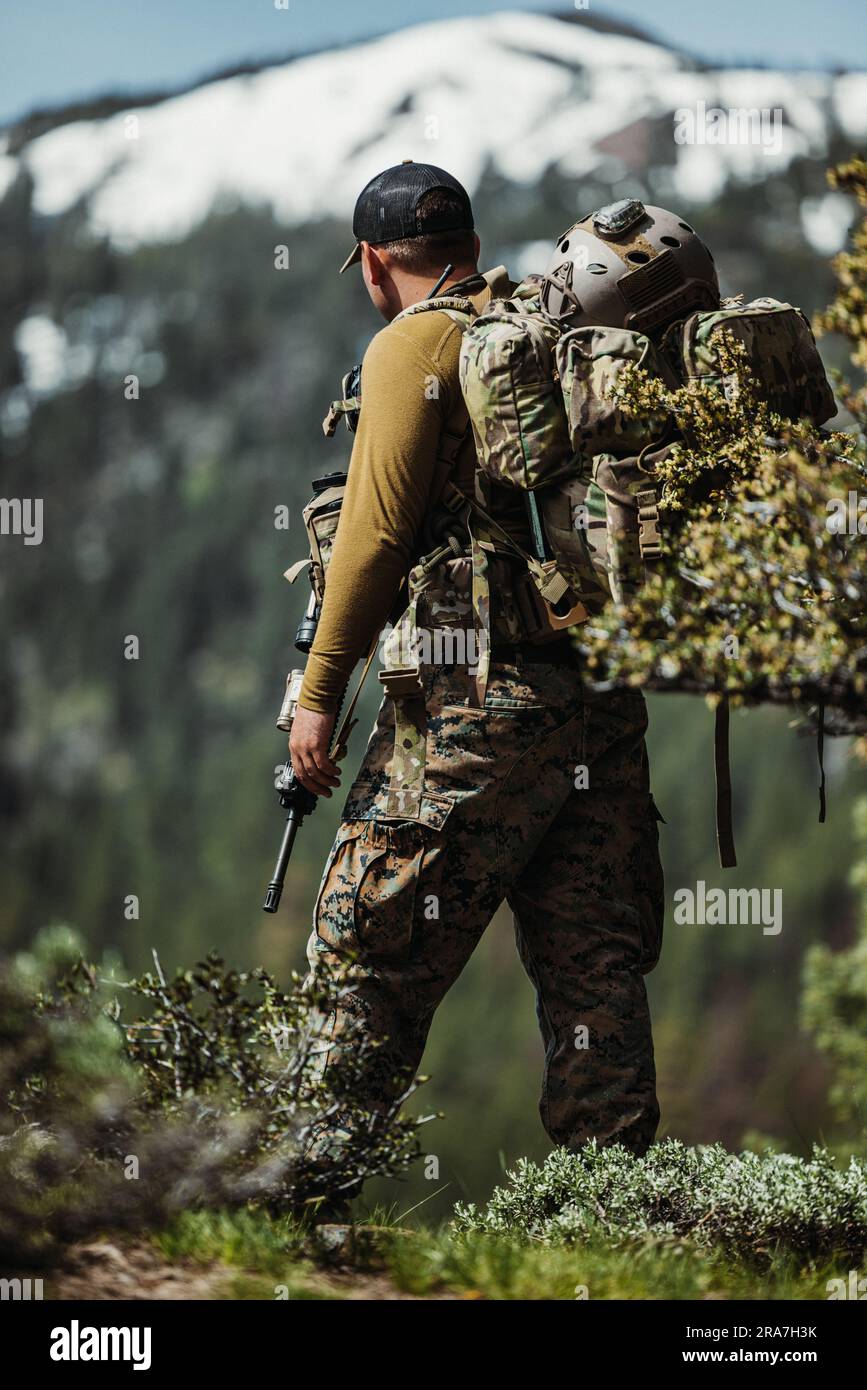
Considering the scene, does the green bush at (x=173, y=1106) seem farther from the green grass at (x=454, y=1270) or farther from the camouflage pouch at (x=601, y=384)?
the camouflage pouch at (x=601, y=384)

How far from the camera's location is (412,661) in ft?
12.9

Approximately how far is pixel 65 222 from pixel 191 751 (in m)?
21.6

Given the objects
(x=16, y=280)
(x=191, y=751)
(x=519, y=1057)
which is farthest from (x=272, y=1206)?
(x=16, y=280)

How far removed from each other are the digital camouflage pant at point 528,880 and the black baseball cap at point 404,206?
1.25m

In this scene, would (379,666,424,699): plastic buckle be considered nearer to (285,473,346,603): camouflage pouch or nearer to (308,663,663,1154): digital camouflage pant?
Result: (308,663,663,1154): digital camouflage pant

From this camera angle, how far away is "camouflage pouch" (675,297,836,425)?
3779mm

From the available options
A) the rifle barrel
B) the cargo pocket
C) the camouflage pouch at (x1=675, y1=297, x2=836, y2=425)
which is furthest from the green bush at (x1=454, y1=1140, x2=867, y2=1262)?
the camouflage pouch at (x1=675, y1=297, x2=836, y2=425)

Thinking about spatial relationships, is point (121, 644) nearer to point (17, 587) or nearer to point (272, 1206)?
point (17, 587)

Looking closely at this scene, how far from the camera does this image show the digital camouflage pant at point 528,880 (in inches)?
153

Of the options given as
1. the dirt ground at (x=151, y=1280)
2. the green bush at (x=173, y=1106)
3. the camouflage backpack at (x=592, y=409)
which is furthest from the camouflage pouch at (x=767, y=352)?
the dirt ground at (x=151, y=1280)

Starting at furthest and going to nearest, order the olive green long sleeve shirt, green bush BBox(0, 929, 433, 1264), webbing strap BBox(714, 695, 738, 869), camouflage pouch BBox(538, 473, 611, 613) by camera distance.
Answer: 1. webbing strap BBox(714, 695, 738, 869)
2. the olive green long sleeve shirt
3. camouflage pouch BBox(538, 473, 611, 613)
4. green bush BBox(0, 929, 433, 1264)

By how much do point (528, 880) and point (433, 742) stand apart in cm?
59

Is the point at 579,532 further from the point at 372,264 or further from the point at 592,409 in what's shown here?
the point at 372,264

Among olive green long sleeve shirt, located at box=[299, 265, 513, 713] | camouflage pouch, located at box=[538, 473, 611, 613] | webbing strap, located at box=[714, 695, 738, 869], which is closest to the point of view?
camouflage pouch, located at box=[538, 473, 611, 613]
